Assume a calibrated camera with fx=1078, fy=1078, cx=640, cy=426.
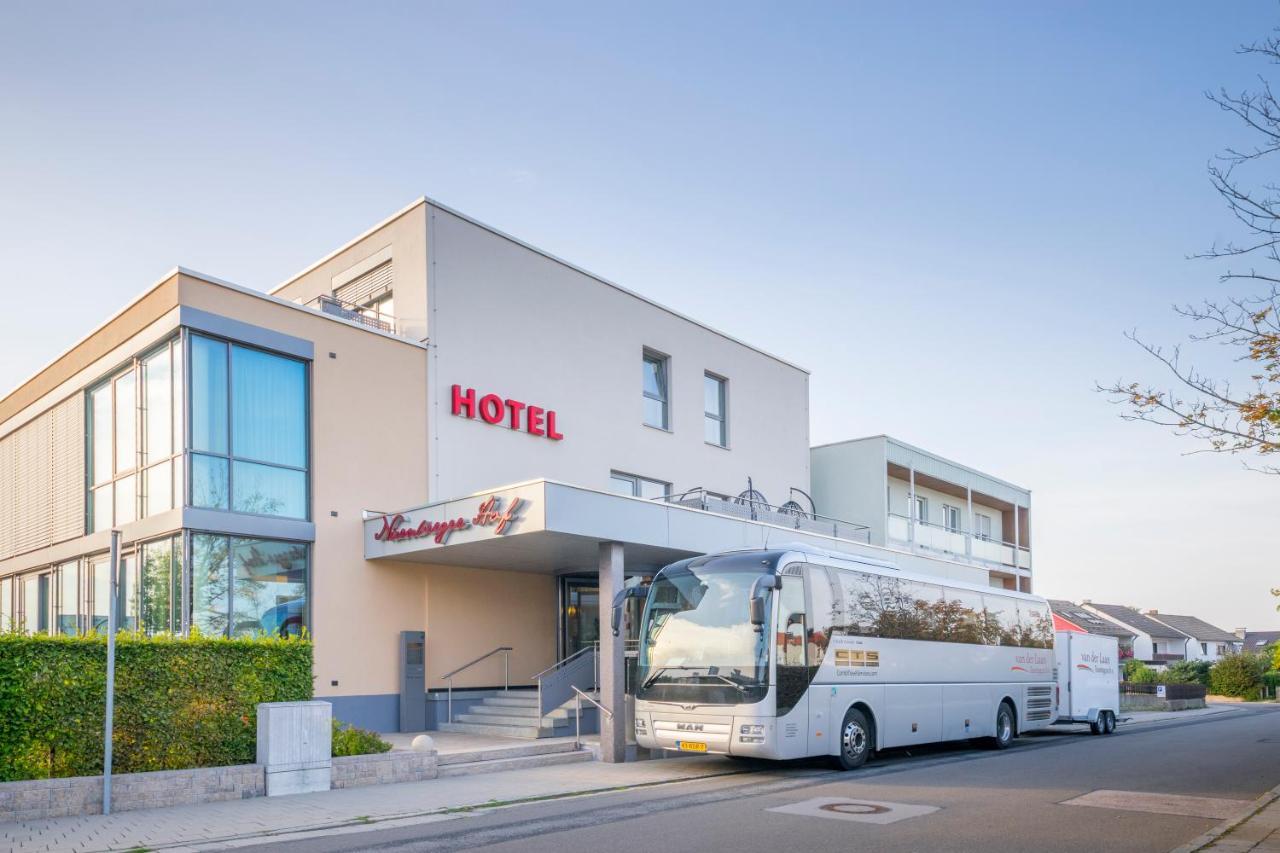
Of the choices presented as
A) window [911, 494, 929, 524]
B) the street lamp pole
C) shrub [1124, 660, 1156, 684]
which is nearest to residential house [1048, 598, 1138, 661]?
shrub [1124, 660, 1156, 684]

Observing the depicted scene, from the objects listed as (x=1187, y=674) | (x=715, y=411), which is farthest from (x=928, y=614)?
(x=1187, y=674)

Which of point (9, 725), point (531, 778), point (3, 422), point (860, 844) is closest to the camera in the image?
point (860, 844)

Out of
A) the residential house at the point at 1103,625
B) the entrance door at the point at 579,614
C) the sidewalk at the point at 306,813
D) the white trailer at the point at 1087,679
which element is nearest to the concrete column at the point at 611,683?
the sidewalk at the point at 306,813

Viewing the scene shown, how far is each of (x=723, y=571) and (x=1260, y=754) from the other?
11002mm

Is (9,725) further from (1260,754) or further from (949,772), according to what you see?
(1260,754)

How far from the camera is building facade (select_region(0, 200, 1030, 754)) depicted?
56.1 feet

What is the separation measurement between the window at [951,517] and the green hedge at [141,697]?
1242 inches

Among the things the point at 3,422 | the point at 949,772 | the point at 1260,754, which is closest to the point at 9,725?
the point at 949,772

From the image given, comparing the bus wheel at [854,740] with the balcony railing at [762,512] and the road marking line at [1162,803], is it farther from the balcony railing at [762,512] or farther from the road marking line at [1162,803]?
the balcony railing at [762,512]

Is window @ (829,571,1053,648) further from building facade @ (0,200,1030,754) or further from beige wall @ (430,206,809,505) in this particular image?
beige wall @ (430,206,809,505)

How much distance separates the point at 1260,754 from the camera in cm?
1888

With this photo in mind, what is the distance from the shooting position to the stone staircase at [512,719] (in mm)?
Answer: 18344

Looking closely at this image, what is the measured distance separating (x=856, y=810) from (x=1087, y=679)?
16.1 meters

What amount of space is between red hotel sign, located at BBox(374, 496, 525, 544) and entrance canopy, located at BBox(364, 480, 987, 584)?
0.02m
